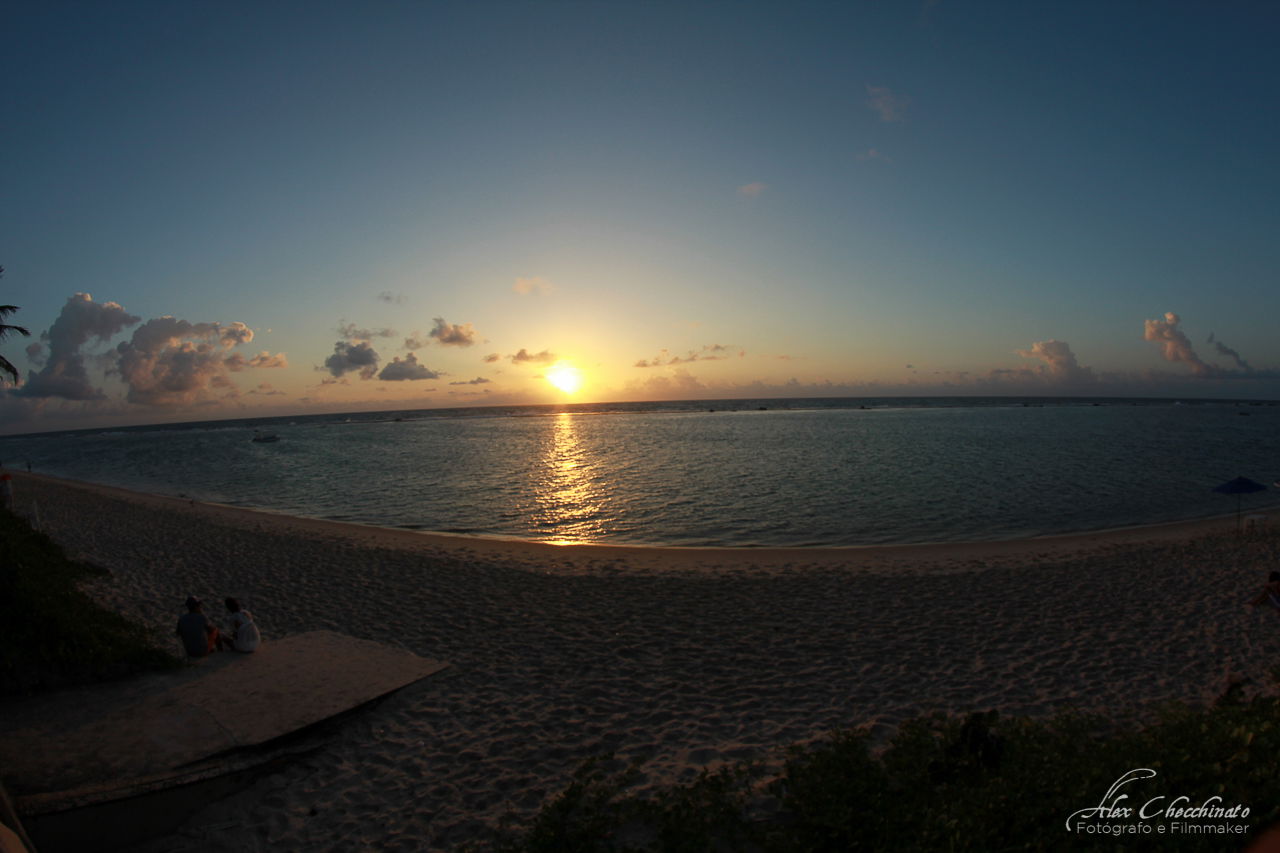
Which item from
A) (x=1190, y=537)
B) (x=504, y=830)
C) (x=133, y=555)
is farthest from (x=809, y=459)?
(x=504, y=830)

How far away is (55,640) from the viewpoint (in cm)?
946

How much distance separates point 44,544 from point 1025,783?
21616mm

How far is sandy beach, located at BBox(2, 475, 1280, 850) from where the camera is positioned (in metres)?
7.65

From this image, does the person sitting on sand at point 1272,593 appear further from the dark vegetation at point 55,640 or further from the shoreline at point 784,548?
the dark vegetation at point 55,640

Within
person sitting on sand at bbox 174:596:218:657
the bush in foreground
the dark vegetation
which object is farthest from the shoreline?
the bush in foreground

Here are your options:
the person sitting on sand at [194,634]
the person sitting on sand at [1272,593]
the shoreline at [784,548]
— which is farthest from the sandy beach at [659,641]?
the person sitting on sand at [194,634]

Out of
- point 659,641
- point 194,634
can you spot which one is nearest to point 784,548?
point 659,641

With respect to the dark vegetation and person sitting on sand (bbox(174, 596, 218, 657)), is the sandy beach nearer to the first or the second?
→ person sitting on sand (bbox(174, 596, 218, 657))

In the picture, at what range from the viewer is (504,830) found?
21.6 feet

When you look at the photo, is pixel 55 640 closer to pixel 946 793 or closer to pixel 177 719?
pixel 177 719
